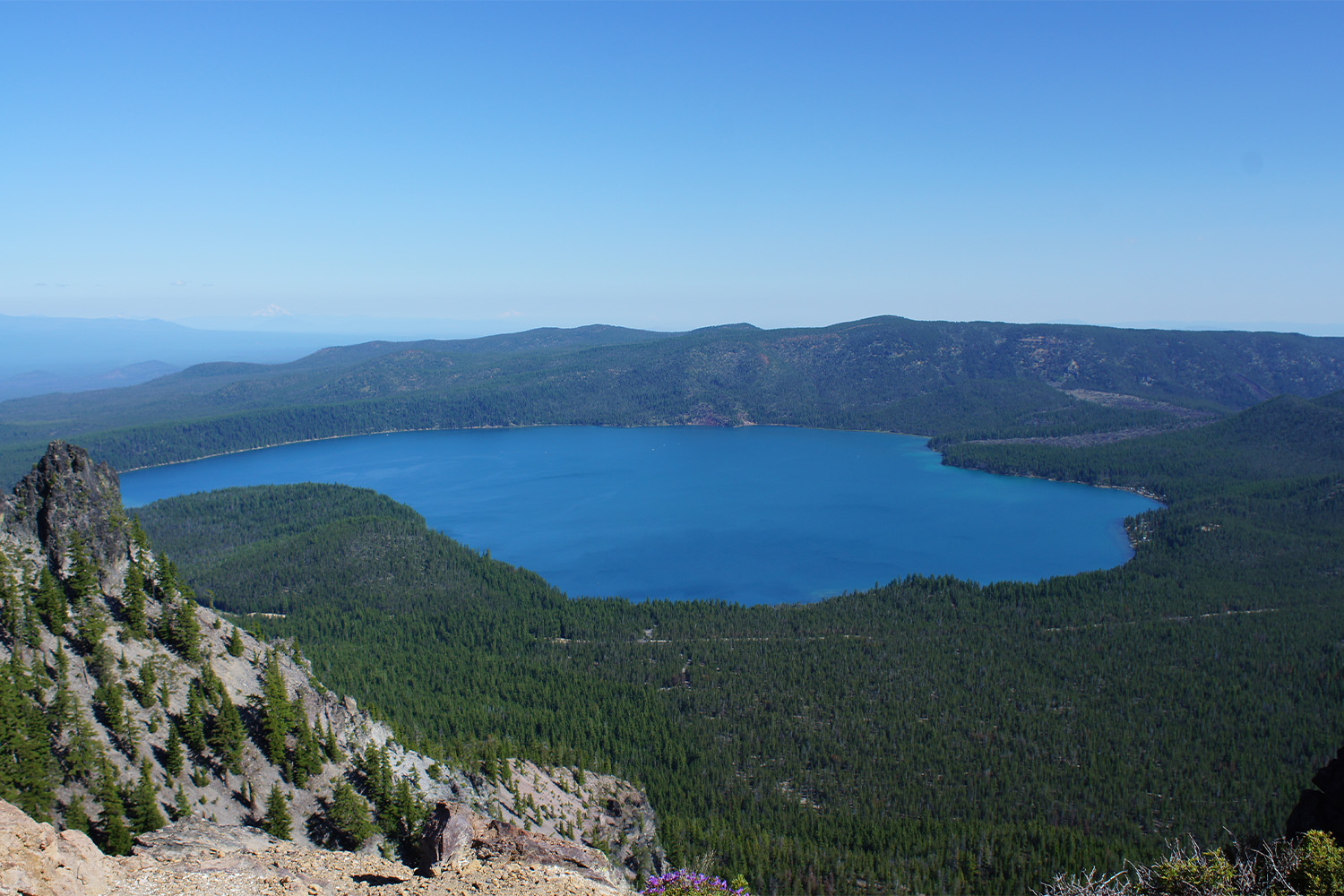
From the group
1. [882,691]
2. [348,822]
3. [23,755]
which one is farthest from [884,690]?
[23,755]

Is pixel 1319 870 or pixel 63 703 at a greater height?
pixel 63 703

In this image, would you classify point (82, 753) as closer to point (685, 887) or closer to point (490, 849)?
point (490, 849)

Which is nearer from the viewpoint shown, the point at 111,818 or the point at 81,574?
the point at 111,818

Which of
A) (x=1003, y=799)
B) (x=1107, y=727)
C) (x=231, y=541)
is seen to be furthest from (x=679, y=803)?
(x=231, y=541)

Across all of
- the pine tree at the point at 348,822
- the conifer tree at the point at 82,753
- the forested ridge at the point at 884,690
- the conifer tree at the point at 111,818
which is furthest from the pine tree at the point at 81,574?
the forested ridge at the point at 884,690

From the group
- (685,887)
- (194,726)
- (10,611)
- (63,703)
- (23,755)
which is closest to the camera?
(685,887)

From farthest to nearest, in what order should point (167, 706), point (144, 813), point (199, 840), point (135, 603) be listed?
point (135, 603), point (167, 706), point (144, 813), point (199, 840)

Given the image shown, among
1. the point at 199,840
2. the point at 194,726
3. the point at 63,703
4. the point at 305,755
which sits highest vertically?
the point at 63,703
